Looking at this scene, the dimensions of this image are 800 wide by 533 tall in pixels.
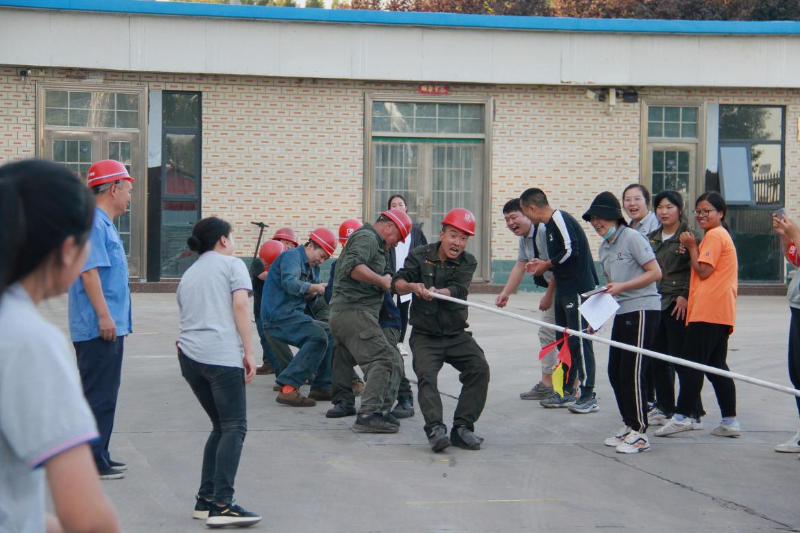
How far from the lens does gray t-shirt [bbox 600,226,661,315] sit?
7.46m

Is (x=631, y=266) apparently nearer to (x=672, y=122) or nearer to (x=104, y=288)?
(x=104, y=288)

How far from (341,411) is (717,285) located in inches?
129

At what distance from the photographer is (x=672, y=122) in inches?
798

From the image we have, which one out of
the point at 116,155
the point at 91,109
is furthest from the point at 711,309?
the point at 91,109

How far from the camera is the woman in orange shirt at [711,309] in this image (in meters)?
7.71

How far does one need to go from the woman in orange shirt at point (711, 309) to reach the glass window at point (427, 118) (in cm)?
1215

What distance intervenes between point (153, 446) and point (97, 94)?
1305cm

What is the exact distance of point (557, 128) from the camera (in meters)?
19.9

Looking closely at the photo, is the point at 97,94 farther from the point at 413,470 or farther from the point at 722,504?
the point at 722,504

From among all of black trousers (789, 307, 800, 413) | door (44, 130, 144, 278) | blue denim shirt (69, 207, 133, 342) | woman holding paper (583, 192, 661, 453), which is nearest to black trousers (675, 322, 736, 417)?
woman holding paper (583, 192, 661, 453)

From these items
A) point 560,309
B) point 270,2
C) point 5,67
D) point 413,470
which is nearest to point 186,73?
point 5,67

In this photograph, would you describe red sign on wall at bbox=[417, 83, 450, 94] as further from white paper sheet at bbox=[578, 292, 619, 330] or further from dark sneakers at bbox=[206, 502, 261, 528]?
dark sneakers at bbox=[206, 502, 261, 528]

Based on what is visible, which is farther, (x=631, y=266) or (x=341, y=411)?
(x=341, y=411)

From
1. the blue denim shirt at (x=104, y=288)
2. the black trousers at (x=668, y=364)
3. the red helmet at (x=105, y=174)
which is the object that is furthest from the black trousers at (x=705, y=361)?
the red helmet at (x=105, y=174)
